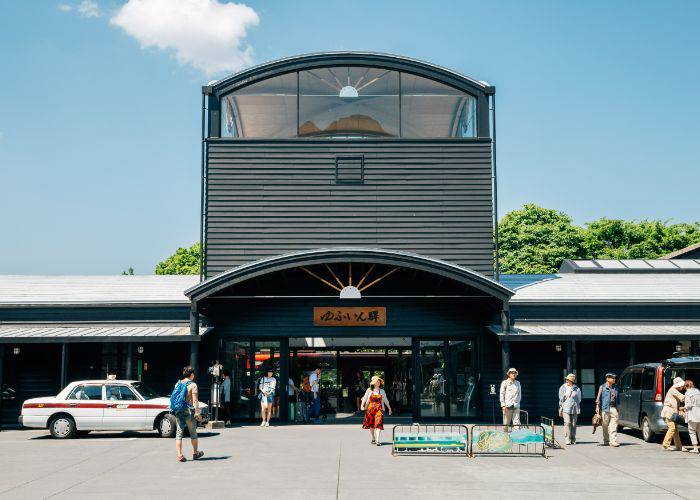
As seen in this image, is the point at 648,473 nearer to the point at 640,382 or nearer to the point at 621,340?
the point at 640,382

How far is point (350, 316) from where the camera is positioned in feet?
72.3

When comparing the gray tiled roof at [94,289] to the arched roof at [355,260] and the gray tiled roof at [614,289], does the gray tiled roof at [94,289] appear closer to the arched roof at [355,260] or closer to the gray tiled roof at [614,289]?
the arched roof at [355,260]

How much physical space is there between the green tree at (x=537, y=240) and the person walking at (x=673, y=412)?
3779 cm

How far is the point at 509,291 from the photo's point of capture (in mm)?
19766

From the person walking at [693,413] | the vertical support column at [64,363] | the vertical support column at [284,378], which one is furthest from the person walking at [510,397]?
the vertical support column at [64,363]

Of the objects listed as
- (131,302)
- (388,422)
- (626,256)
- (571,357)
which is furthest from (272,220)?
(626,256)

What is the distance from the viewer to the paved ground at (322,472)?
11.0m

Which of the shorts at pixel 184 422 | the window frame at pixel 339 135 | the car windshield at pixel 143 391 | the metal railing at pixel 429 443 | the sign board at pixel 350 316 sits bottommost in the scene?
the metal railing at pixel 429 443

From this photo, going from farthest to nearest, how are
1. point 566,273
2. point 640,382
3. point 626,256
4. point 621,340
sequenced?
point 626,256 < point 566,273 < point 621,340 < point 640,382

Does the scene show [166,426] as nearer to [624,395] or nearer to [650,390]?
[624,395]

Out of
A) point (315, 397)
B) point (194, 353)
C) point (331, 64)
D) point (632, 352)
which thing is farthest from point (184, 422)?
point (632, 352)

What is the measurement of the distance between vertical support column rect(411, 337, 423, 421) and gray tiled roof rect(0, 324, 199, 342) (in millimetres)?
6498

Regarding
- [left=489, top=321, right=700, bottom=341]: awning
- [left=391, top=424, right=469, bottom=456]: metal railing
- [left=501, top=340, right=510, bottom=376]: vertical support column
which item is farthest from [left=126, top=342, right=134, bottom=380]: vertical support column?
[left=501, top=340, right=510, bottom=376]: vertical support column

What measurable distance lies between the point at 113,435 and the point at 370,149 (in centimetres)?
1084
